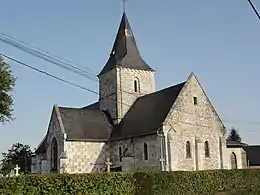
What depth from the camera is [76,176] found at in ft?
71.8

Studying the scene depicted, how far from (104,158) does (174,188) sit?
21.1 metres

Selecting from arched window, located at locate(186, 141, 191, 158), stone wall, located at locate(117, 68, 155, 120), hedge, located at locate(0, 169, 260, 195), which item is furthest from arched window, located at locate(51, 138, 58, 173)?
hedge, located at locate(0, 169, 260, 195)

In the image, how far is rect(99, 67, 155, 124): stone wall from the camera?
1984 inches

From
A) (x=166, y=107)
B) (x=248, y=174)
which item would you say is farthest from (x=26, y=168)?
(x=248, y=174)

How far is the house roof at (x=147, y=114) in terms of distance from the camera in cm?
4288

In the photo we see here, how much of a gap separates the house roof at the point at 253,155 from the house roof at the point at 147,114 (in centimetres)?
2903

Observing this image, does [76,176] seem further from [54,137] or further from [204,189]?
[54,137]

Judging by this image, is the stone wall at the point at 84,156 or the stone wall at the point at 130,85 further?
the stone wall at the point at 130,85

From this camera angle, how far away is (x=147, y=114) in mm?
45500

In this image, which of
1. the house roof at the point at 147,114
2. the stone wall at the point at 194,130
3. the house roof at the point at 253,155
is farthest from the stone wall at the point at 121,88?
the house roof at the point at 253,155

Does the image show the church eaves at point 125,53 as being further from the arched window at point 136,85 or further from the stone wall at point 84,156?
the stone wall at point 84,156

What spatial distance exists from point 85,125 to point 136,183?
23372 mm

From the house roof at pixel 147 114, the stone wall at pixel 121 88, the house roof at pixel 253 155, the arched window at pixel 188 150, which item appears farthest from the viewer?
the house roof at pixel 253 155

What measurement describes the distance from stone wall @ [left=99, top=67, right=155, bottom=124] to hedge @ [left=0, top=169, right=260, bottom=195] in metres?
20.3
